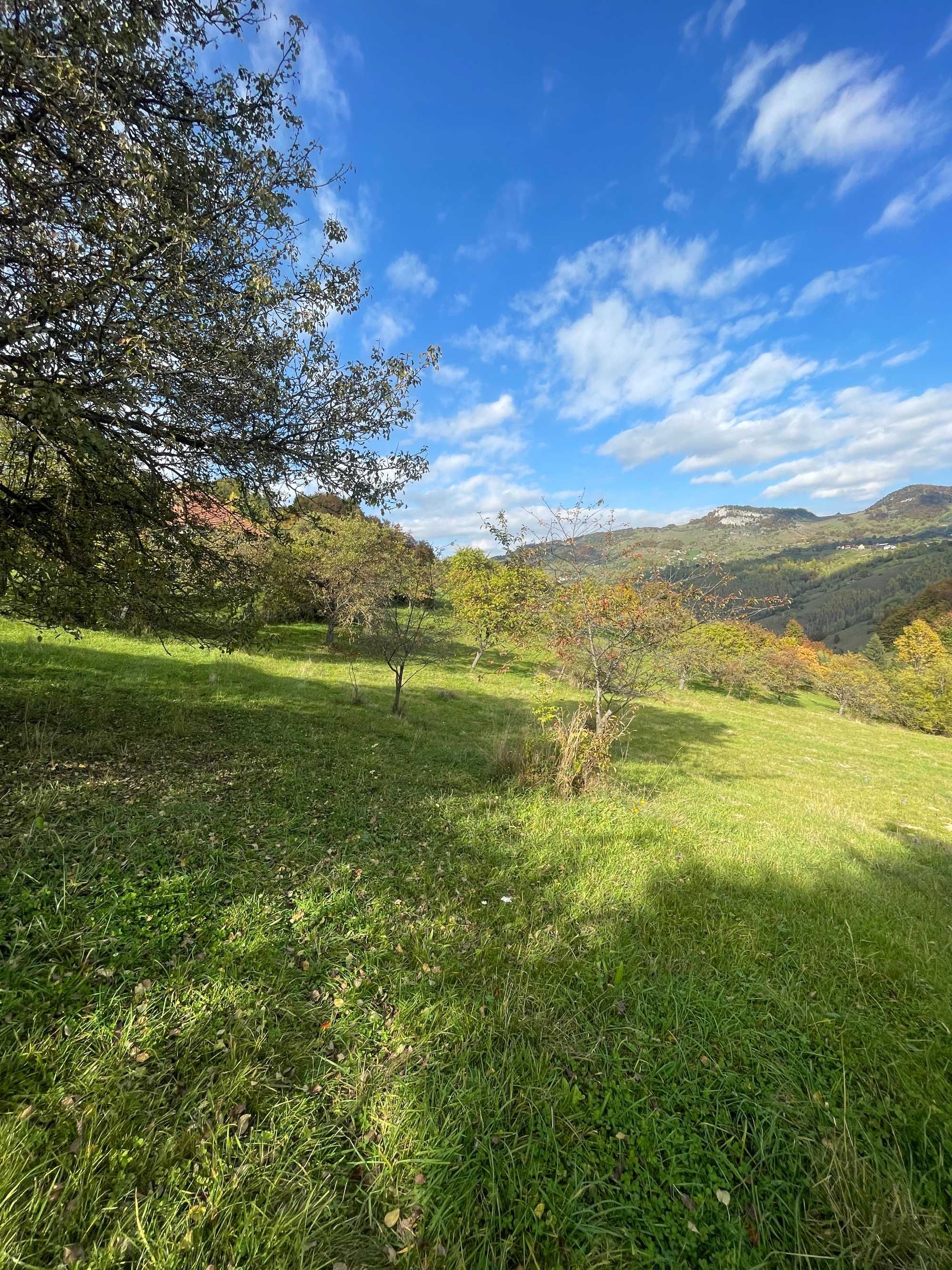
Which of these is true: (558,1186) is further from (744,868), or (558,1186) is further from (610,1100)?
(744,868)

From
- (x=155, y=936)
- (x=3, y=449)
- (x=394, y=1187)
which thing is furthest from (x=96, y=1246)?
(x=3, y=449)

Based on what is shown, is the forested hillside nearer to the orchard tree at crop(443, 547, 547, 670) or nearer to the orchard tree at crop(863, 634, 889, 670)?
the orchard tree at crop(863, 634, 889, 670)

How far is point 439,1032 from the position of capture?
286cm

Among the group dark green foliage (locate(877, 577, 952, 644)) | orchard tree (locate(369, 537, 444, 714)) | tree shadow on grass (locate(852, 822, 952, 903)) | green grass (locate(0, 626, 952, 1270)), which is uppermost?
dark green foliage (locate(877, 577, 952, 644))

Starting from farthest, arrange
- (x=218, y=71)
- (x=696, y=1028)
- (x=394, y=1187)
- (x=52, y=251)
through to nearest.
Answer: (x=218, y=71)
(x=52, y=251)
(x=696, y=1028)
(x=394, y=1187)

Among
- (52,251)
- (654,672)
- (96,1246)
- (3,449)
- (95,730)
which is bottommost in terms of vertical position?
(96,1246)

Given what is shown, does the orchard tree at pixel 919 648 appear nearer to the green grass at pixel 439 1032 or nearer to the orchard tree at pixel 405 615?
the orchard tree at pixel 405 615

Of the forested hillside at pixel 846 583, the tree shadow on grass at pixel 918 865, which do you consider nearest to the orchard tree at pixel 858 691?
the tree shadow on grass at pixel 918 865

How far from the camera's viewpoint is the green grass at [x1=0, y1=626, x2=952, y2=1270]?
200 centimetres

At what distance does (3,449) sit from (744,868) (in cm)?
1044

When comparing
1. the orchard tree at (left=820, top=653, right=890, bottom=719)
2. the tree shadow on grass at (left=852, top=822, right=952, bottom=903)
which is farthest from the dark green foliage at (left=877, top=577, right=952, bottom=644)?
the tree shadow on grass at (left=852, top=822, right=952, bottom=903)

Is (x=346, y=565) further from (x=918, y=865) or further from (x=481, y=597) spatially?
(x=918, y=865)

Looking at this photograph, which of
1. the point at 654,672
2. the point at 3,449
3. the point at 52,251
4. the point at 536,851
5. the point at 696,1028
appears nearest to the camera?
the point at 696,1028

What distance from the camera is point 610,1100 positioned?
102 inches
